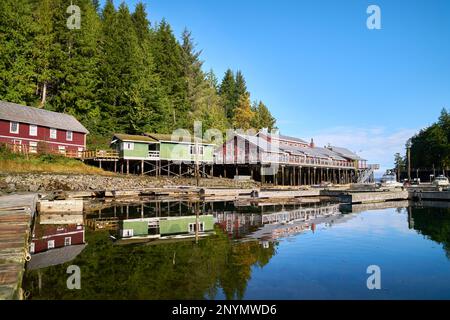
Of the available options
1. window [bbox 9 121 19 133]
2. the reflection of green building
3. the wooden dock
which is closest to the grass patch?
window [bbox 9 121 19 133]

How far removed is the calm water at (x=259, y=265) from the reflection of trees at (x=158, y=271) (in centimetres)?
3

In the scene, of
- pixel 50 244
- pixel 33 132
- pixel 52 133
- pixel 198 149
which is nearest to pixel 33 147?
pixel 33 132

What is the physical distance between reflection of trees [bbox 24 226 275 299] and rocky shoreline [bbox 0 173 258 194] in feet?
65.3

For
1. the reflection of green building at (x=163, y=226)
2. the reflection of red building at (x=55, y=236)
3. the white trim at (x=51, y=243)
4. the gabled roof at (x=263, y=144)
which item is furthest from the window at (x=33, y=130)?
the white trim at (x=51, y=243)

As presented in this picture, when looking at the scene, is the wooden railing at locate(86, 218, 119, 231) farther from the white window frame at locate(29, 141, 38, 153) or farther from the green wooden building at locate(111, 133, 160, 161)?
the white window frame at locate(29, 141, 38, 153)

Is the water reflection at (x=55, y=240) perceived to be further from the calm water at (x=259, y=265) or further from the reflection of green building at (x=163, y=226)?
the reflection of green building at (x=163, y=226)

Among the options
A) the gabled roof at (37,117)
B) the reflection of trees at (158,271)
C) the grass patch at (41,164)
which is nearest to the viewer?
the reflection of trees at (158,271)

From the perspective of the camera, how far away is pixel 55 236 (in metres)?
15.8

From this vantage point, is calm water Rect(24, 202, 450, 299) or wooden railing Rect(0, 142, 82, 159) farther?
wooden railing Rect(0, 142, 82, 159)

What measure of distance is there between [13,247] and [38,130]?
35662 mm

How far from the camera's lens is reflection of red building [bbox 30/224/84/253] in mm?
13969

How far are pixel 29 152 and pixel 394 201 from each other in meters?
44.8

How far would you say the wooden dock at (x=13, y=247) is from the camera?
6.68 m
